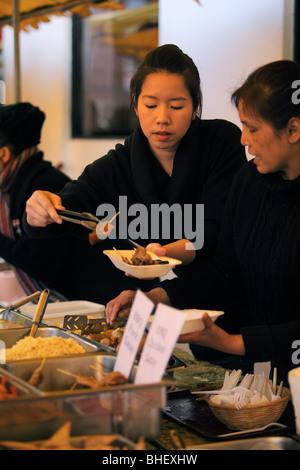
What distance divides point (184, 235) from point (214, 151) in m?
0.30

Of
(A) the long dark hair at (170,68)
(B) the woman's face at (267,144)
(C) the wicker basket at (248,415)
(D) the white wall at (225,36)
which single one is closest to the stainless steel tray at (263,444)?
(C) the wicker basket at (248,415)

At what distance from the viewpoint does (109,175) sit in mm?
2213

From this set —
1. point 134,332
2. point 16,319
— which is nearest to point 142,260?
point 134,332

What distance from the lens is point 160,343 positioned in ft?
3.93

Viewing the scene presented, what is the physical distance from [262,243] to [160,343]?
653 millimetres

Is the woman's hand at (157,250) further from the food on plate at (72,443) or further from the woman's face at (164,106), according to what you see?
the food on plate at (72,443)

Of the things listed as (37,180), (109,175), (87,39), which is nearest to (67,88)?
(87,39)

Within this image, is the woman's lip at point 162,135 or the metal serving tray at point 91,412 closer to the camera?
the metal serving tray at point 91,412

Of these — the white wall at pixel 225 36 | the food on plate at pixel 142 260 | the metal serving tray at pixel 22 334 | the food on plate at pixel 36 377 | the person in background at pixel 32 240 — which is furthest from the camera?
the white wall at pixel 225 36

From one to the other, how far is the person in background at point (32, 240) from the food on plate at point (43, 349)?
4.53ft

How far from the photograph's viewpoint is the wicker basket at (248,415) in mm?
1381

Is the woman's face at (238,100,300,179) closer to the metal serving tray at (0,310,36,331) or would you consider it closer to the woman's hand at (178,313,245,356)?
the woman's hand at (178,313,245,356)

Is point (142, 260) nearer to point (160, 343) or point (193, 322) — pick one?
point (193, 322)

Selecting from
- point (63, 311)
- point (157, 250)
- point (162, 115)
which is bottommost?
point (63, 311)
